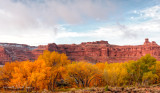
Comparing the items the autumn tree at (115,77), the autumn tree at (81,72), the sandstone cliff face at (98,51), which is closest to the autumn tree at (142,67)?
the autumn tree at (115,77)

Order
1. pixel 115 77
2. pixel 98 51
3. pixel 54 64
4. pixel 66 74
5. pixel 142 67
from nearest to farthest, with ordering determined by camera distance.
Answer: pixel 66 74
pixel 115 77
pixel 142 67
pixel 54 64
pixel 98 51

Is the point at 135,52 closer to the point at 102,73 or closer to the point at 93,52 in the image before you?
the point at 93,52

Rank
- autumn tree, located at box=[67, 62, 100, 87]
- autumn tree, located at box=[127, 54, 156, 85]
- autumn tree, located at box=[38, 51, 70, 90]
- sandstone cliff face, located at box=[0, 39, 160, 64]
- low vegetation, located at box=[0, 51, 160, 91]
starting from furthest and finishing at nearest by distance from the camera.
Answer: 1. sandstone cliff face, located at box=[0, 39, 160, 64]
2. autumn tree, located at box=[127, 54, 156, 85]
3. autumn tree, located at box=[67, 62, 100, 87]
4. autumn tree, located at box=[38, 51, 70, 90]
5. low vegetation, located at box=[0, 51, 160, 91]

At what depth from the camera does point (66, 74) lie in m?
29.1

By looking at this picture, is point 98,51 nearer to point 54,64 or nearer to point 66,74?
point 54,64

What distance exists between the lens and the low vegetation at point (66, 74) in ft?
86.3

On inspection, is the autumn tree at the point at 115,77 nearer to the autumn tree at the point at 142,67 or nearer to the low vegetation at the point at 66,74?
the low vegetation at the point at 66,74

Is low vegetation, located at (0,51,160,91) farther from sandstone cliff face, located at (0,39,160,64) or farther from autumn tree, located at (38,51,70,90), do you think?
sandstone cliff face, located at (0,39,160,64)

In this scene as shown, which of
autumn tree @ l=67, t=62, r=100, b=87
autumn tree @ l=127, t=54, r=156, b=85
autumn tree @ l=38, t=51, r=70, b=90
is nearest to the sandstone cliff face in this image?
autumn tree @ l=38, t=51, r=70, b=90

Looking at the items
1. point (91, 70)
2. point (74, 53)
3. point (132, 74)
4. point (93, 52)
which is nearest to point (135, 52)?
point (93, 52)

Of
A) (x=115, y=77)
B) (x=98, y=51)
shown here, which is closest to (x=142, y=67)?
(x=115, y=77)

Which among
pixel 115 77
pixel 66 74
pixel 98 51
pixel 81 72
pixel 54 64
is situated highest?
pixel 54 64

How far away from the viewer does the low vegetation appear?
26312 millimetres

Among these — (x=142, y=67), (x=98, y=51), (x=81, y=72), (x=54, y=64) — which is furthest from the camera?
(x=98, y=51)
